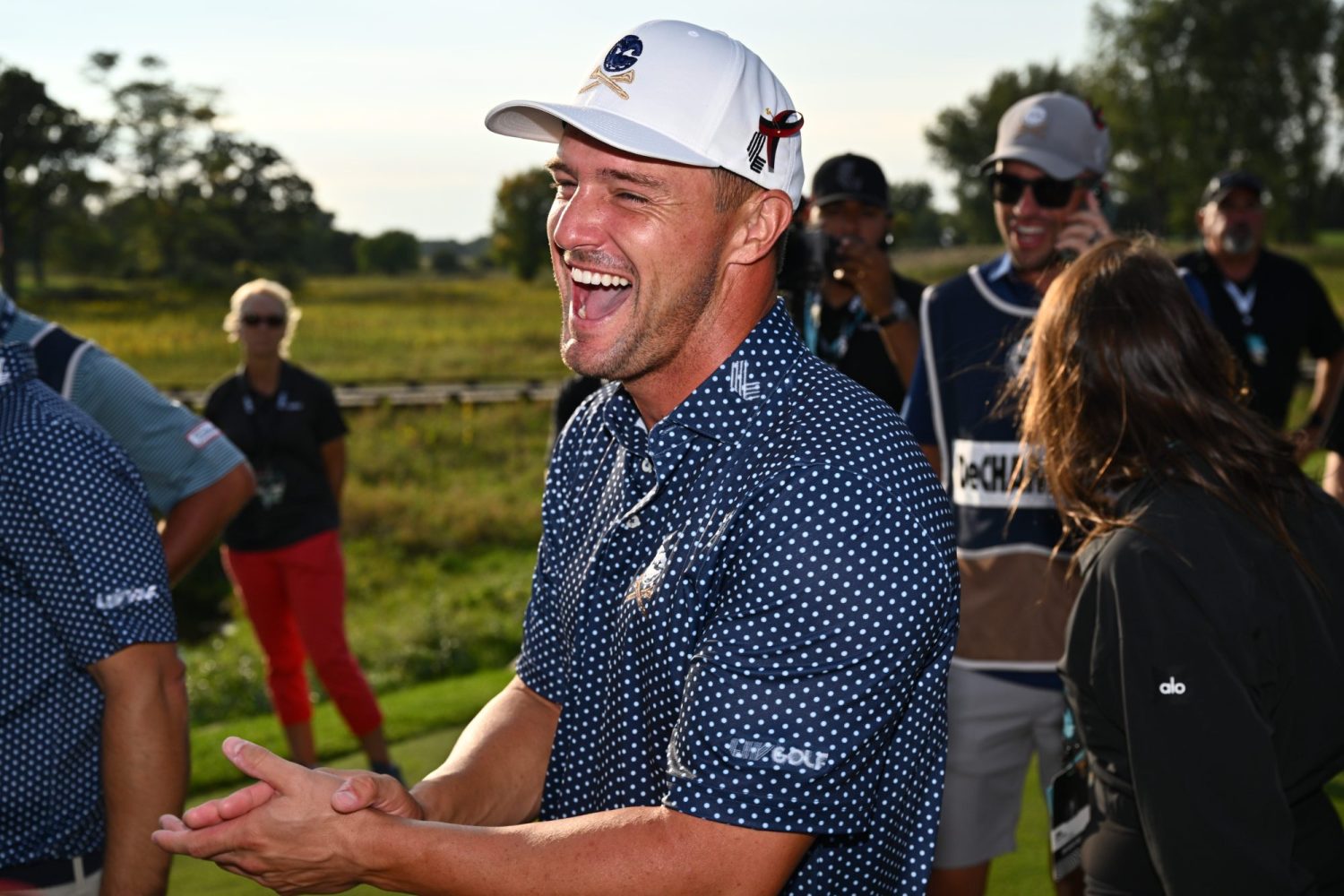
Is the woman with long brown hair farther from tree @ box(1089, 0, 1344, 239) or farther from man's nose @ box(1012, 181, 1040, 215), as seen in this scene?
tree @ box(1089, 0, 1344, 239)

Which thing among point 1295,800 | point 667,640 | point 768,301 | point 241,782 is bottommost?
point 241,782

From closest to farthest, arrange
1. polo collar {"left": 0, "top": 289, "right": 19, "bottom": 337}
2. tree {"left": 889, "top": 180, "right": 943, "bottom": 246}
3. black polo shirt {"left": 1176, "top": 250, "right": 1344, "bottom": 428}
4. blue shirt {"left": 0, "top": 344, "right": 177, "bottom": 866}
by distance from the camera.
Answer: blue shirt {"left": 0, "top": 344, "right": 177, "bottom": 866} < polo collar {"left": 0, "top": 289, "right": 19, "bottom": 337} < black polo shirt {"left": 1176, "top": 250, "right": 1344, "bottom": 428} < tree {"left": 889, "top": 180, "right": 943, "bottom": 246}

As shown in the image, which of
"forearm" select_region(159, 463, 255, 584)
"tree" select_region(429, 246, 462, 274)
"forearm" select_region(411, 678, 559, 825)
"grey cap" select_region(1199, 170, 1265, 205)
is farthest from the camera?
"tree" select_region(429, 246, 462, 274)

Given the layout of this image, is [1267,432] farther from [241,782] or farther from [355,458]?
[355,458]

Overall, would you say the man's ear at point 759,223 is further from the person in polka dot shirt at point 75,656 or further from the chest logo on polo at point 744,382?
the person in polka dot shirt at point 75,656

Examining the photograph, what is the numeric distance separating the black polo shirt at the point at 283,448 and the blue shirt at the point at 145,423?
2434 millimetres

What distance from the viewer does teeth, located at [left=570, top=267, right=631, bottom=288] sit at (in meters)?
1.94

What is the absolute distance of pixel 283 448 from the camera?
6.62 m

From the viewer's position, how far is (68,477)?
242 cm

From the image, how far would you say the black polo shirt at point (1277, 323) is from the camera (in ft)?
19.1

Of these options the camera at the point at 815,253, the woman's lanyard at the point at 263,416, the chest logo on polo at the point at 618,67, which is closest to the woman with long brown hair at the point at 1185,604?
the chest logo on polo at the point at 618,67

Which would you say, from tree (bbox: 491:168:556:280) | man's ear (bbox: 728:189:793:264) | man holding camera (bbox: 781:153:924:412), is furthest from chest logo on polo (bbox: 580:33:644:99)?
tree (bbox: 491:168:556:280)

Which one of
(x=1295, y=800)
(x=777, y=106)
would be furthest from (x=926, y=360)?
(x=777, y=106)

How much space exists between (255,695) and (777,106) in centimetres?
793
